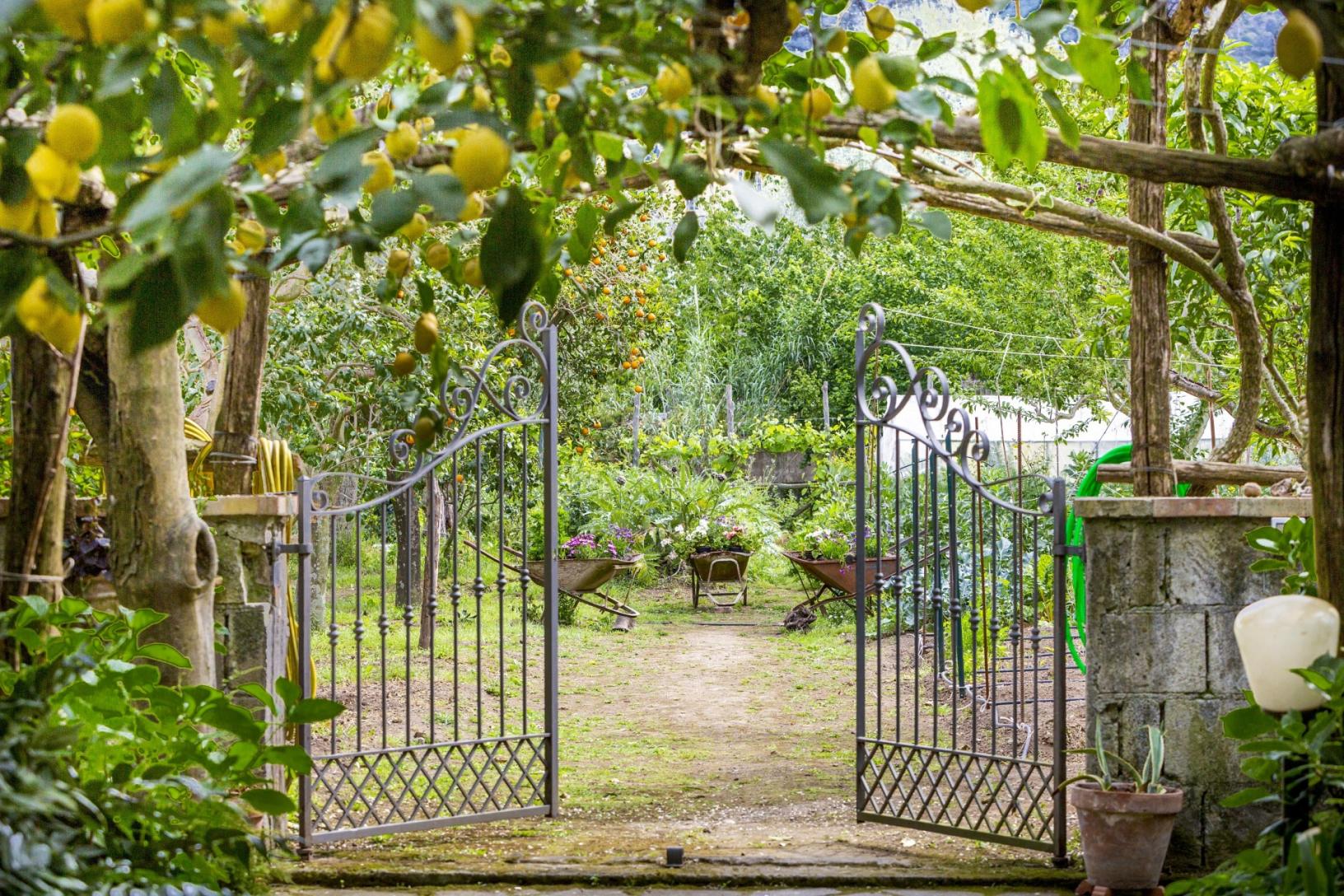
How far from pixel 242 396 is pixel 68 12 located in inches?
132

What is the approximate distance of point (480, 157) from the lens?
2.89 feet

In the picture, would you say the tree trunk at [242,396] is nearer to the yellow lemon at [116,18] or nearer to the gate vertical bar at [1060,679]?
the gate vertical bar at [1060,679]

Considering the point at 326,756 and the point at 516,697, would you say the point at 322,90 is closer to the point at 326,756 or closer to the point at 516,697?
the point at 326,756

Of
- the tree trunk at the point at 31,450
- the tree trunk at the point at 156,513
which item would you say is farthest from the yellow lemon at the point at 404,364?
the tree trunk at the point at 156,513

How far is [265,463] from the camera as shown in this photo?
4.28 metres

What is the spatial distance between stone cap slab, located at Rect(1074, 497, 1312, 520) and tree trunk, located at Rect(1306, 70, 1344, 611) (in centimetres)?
151

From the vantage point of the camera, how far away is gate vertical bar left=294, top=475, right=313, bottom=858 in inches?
149

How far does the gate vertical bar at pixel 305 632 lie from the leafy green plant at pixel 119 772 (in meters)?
1.54

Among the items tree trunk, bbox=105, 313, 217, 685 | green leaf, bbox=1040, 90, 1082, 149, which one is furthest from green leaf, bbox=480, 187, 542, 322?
tree trunk, bbox=105, 313, 217, 685

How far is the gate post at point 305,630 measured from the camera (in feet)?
12.4

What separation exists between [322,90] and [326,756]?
324cm

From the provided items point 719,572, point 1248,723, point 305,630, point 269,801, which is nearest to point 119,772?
point 269,801

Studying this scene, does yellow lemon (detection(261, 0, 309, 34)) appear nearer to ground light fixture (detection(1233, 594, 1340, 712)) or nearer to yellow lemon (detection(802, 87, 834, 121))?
yellow lemon (detection(802, 87, 834, 121))

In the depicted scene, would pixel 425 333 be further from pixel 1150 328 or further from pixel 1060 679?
pixel 1150 328
